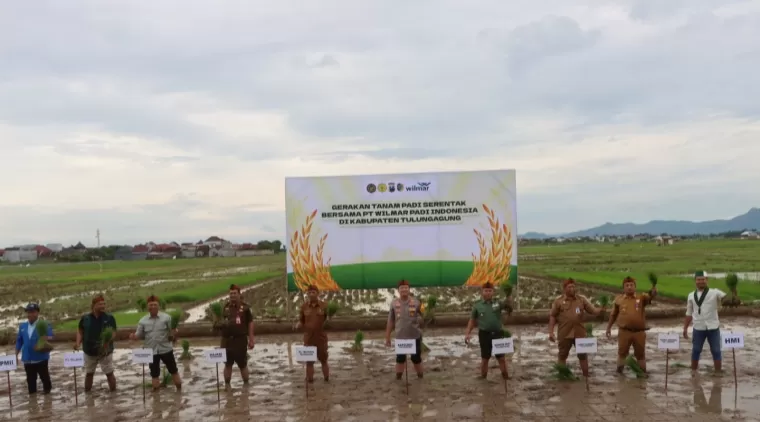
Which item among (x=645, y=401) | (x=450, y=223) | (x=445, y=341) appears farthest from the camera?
(x=450, y=223)

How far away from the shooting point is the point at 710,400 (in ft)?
23.5

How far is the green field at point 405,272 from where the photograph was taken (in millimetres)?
13539

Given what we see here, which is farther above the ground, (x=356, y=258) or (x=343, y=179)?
(x=343, y=179)

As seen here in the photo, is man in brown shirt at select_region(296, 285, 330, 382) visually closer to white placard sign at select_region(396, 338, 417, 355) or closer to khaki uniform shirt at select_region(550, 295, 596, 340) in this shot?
white placard sign at select_region(396, 338, 417, 355)

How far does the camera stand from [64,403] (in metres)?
8.16

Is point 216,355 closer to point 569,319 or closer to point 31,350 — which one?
point 31,350

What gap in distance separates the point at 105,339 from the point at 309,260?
5626 mm

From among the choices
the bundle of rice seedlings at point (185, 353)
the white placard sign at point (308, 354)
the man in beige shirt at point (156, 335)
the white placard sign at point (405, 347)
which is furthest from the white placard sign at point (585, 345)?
the bundle of rice seedlings at point (185, 353)

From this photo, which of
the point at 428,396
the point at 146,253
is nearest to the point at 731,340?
the point at 428,396

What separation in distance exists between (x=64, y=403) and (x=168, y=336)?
1.57 m

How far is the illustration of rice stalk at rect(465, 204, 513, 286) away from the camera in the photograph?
533 inches

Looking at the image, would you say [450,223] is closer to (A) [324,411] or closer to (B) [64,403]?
(A) [324,411]

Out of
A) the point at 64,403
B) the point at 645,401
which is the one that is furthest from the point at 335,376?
the point at 645,401

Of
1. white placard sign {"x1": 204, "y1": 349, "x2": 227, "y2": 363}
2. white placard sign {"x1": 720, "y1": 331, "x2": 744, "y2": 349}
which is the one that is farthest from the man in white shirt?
white placard sign {"x1": 204, "y1": 349, "x2": 227, "y2": 363}
